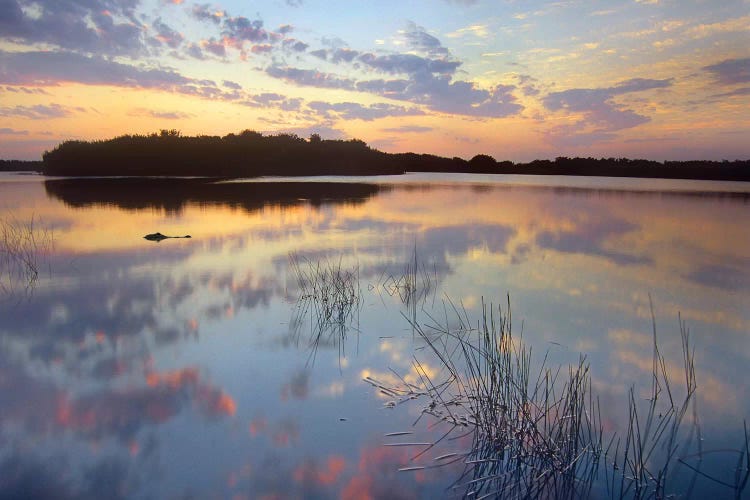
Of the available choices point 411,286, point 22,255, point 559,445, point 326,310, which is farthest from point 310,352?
point 22,255

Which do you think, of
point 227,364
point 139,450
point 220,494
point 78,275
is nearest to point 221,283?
point 78,275

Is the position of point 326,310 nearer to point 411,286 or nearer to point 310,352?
point 310,352

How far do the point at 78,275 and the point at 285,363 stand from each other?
703 centimetres

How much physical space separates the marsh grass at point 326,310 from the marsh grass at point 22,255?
201 inches

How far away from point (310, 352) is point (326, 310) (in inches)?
59.5

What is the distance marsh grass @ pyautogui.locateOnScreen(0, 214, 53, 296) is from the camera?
30.7 ft

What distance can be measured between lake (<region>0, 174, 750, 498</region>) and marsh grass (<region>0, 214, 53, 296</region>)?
0.26ft

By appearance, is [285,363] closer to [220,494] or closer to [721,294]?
[220,494]

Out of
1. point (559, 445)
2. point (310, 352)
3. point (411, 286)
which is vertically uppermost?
point (559, 445)

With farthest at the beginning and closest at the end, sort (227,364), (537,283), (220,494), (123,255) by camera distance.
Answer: (123,255) → (537,283) → (227,364) → (220,494)

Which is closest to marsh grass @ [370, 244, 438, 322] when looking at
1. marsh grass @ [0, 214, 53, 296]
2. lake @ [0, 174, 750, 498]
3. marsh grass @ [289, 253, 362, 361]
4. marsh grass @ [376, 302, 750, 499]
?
lake @ [0, 174, 750, 498]

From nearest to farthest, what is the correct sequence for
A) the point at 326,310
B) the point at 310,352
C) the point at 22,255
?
the point at 310,352, the point at 326,310, the point at 22,255

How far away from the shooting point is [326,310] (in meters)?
7.62

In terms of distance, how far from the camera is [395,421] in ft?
14.5
